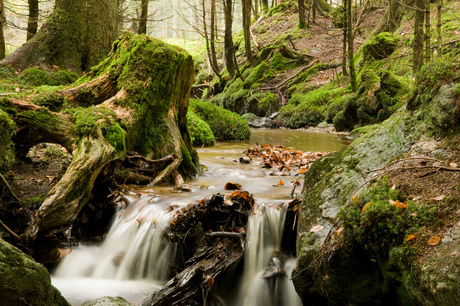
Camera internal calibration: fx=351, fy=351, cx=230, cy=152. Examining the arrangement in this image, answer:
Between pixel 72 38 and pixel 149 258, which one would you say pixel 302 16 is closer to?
pixel 72 38

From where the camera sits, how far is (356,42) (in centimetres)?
2095

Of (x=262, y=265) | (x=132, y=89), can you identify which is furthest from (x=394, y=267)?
(x=132, y=89)

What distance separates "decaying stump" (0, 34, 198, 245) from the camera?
12.2 feet

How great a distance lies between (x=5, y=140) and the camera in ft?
11.8

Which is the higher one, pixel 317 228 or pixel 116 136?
pixel 116 136

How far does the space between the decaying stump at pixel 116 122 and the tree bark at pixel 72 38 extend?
3.75m

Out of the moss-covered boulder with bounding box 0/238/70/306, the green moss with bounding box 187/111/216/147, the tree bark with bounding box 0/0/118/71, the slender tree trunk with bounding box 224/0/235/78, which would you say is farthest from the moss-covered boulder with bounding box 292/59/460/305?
the slender tree trunk with bounding box 224/0/235/78

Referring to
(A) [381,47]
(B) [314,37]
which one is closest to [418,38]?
(A) [381,47]

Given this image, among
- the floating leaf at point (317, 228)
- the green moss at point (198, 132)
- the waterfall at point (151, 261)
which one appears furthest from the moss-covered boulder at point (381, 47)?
the floating leaf at point (317, 228)

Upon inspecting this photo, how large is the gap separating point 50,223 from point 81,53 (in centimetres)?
722

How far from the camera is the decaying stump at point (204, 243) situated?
307 cm

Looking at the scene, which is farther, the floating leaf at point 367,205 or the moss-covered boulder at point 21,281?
the floating leaf at point 367,205

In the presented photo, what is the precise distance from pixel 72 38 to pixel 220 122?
4.95 m

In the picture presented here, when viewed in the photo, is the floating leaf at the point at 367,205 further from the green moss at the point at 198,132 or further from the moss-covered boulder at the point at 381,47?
the moss-covered boulder at the point at 381,47
